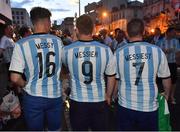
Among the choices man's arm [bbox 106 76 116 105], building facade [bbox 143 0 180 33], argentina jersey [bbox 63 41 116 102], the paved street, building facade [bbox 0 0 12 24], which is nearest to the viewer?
argentina jersey [bbox 63 41 116 102]

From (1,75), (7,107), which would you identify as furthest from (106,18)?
(7,107)

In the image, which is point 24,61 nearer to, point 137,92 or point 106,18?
point 137,92

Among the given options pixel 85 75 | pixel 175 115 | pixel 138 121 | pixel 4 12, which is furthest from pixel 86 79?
pixel 4 12

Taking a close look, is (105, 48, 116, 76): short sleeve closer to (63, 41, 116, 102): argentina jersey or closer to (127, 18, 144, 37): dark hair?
(63, 41, 116, 102): argentina jersey

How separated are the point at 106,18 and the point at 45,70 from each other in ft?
329

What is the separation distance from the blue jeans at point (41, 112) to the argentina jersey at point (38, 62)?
7 cm

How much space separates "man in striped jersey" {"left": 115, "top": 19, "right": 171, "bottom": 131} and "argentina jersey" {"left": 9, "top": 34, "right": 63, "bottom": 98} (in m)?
0.87

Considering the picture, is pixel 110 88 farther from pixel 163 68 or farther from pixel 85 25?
pixel 85 25

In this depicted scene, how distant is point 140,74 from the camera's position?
4.32m

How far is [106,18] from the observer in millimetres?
103500

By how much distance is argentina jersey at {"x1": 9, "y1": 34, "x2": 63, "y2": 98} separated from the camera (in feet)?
14.2

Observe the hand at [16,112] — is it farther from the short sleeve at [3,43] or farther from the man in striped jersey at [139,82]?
the short sleeve at [3,43]

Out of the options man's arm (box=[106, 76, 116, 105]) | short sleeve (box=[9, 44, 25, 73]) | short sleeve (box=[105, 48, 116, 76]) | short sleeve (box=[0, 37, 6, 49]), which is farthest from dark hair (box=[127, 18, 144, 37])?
short sleeve (box=[0, 37, 6, 49])

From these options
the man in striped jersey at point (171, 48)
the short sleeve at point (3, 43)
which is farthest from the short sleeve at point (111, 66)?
the short sleeve at point (3, 43)
